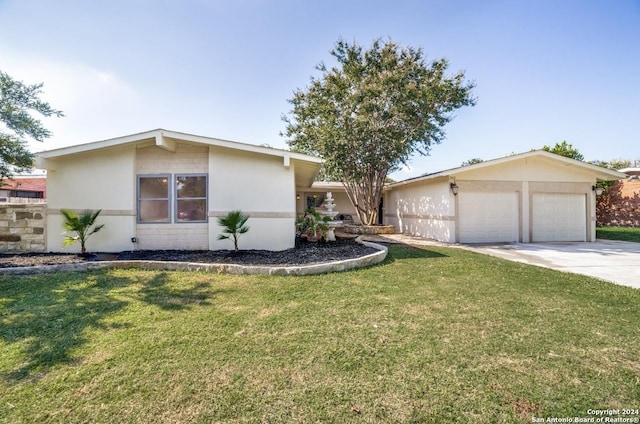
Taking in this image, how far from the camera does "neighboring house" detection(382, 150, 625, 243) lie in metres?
11.0

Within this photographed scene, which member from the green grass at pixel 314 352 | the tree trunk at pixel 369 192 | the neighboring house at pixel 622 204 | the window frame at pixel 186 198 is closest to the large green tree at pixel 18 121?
the window frame at pixel 186 198

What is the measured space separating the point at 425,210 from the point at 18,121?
47.9 feet

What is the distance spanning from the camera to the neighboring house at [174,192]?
26.6 feet

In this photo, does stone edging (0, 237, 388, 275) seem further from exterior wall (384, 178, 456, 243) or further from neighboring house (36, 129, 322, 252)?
exterior wall (384, 178, 456, 243)

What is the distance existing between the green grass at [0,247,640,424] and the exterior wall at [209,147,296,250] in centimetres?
329

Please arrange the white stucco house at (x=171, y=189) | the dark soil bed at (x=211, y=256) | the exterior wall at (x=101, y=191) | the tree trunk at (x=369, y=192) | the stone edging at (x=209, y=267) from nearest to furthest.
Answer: the stone edging at (x=209, y=267)
the dark soil bed at (x=211, y=256)
the white stucco house at (x=171, y=189)
the exterior wall at (x=101, y=191)
the tree trunk at (x=369, y=192)

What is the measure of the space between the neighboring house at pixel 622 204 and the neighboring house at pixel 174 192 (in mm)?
19250

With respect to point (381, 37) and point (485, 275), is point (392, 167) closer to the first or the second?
point (381, 37)

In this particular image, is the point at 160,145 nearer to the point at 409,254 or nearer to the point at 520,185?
the point at 409,254

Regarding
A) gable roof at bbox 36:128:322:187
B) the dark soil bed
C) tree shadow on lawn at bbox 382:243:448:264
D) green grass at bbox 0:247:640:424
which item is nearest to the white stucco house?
gable roof at bbox 36:128:322:187

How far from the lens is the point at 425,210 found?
1307 cm

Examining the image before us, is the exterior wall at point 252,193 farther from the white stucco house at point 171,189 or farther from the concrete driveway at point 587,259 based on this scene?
the concrete driveway at point 587,259

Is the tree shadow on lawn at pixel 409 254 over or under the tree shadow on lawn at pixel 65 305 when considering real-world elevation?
over

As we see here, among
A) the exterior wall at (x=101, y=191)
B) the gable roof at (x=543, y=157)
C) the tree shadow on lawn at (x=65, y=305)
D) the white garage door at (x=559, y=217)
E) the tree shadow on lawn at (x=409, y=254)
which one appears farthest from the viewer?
the white garage door at (x=559, y=217)
